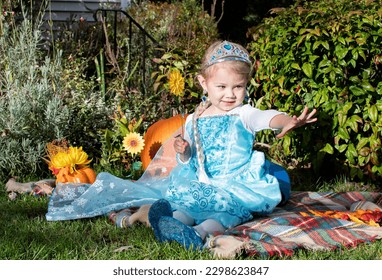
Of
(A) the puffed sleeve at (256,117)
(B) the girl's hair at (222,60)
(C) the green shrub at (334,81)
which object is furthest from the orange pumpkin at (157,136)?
(A) the puffed sleeve at (256,117)

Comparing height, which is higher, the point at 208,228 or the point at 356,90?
the point at 356,90

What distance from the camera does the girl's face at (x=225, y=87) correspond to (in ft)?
14.2

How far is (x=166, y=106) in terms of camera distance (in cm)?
648

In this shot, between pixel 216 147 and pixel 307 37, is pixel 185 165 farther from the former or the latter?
pixel 307 37

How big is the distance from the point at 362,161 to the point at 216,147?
1.29 metres

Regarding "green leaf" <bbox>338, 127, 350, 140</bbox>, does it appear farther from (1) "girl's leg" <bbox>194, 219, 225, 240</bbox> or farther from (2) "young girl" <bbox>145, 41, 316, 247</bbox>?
(1) "girl's leg" <bbox>194, 219, 225, 240</bbox>

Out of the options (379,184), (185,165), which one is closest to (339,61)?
(379,184)

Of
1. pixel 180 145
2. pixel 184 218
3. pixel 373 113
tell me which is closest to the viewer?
pixel 184 218

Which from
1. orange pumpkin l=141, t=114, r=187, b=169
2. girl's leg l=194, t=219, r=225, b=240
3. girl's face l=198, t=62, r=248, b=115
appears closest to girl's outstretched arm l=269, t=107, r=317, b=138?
girl's face l=198, t=62, r=248, b=115

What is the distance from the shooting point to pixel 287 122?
4.01 m

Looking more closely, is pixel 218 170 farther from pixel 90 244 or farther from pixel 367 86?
pixel 367 86

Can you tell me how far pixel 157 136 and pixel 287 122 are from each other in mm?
1827

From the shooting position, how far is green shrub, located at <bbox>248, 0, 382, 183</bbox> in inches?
201

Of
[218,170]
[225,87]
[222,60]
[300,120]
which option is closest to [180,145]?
[218,170]
